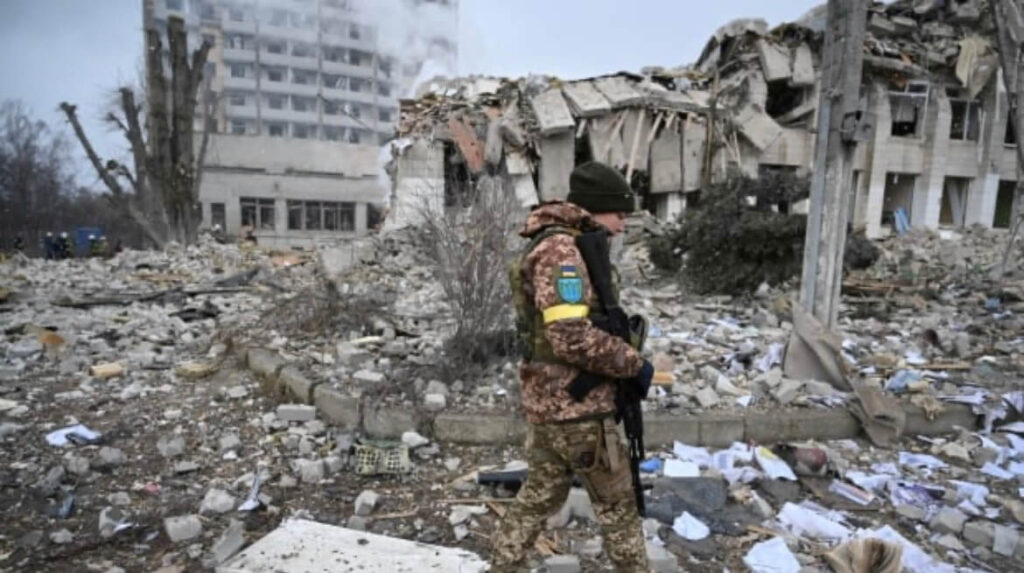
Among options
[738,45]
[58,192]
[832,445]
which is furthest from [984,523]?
[58,192]

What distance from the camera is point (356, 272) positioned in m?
7.41

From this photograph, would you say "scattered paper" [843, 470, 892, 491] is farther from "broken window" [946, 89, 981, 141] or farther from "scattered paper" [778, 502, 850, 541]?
"broken window" [946, 89, 981, 141]

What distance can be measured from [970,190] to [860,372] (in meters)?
18.3

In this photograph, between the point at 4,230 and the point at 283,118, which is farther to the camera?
the point at 283,118

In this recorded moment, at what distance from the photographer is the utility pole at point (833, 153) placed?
4.61 metres

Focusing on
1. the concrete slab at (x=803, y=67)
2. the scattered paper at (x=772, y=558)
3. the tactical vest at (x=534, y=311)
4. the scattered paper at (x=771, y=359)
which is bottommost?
the scattered paper at (x=772, y=558)

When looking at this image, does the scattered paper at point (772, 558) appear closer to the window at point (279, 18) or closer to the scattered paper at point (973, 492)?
the scattered paper at point (973, 492)

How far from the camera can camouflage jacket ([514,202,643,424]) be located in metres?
1.72

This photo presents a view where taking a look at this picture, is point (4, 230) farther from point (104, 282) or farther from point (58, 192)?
point (104, 282)

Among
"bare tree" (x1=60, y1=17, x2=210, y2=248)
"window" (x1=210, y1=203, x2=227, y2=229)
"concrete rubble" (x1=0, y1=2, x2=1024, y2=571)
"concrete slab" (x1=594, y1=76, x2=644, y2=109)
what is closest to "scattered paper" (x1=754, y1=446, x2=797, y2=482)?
"concrete rubble" (x1=0, y1=2, x2=1024, y2=571)

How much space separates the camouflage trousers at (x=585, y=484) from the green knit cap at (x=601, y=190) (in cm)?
69

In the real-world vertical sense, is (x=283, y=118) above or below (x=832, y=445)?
above

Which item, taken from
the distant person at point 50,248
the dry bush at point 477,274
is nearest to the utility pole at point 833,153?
the dry bush at point 477,274

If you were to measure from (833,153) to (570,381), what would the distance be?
4.05 meters
